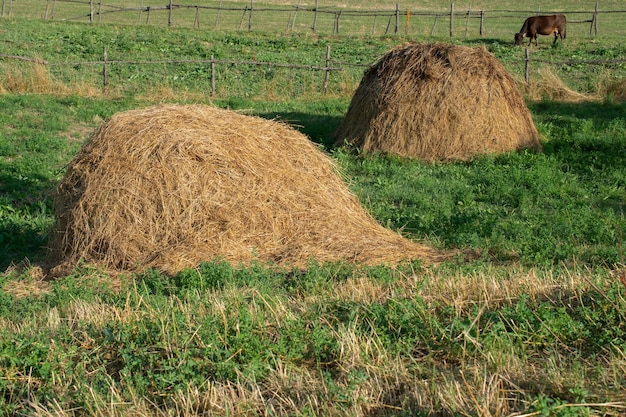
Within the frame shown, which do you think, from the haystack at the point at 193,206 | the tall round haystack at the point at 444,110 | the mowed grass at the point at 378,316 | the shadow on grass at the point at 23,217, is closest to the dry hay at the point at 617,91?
the tall round haystack at the point at 444,110

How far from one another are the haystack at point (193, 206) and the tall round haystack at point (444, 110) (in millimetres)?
5239

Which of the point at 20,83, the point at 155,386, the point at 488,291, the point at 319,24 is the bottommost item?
the point at 155,386

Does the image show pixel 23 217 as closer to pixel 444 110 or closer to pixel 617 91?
pixel 444 110

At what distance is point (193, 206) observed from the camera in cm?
773

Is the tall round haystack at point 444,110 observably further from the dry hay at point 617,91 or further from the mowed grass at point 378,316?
the dry hay at point 617,91

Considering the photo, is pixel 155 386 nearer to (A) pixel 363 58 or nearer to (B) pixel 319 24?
(A) pixel 363 58

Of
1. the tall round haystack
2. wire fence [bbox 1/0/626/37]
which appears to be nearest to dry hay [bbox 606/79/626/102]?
the tall round haystack

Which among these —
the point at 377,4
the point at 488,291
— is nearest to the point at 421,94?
the point at 488,291

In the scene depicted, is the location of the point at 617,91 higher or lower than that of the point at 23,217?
higher

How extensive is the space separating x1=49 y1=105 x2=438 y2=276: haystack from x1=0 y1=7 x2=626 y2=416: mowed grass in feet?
1.46

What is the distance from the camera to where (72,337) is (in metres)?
5.00

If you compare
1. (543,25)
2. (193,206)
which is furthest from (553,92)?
(193,206)

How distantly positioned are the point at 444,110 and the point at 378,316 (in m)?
8.99

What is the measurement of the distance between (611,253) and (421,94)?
21.2ft
